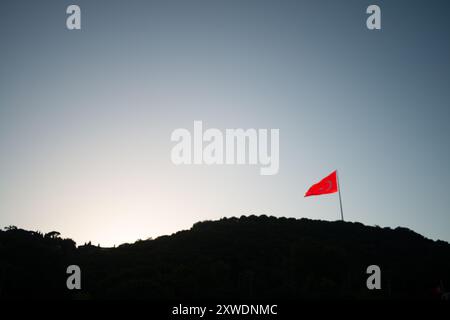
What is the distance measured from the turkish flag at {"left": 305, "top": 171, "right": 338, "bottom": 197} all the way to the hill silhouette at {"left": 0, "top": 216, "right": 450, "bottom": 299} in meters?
7.79

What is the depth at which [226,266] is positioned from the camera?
4497 centimetres

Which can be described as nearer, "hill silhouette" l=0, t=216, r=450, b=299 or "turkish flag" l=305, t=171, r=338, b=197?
"turkish flag" l=305, t=171, r=338, b=197

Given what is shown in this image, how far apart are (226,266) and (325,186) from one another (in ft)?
64.0

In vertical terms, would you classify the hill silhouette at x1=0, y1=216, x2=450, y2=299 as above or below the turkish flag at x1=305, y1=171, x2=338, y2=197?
below

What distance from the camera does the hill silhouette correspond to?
34062 millimetres

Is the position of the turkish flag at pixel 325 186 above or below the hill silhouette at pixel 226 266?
above

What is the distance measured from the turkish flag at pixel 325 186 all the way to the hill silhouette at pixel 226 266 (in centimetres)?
779

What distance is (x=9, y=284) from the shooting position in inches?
1433

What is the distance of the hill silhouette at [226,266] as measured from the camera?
1341 inches

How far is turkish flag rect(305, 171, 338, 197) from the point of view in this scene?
3022 cm

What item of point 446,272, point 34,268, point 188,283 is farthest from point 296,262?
point 34,268

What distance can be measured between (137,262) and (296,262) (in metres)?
19.5
